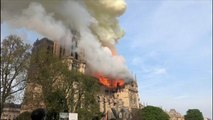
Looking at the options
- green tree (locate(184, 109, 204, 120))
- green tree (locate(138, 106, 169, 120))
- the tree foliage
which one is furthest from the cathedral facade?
green tree (locate(184, 109, 204, 120))

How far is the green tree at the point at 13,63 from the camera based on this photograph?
120ft

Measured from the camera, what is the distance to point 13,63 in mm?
38344

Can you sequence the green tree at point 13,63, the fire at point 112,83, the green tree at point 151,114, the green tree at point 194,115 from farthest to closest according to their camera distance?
the fire at point 112,83, the green tree at point 194,115, the green tree at point 151,114, the green tree at point 13,63

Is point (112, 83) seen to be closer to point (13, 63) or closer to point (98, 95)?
point (98, 95)

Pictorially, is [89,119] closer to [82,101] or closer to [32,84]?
[82,101]

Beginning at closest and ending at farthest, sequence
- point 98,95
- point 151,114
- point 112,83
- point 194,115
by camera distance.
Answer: point 98,95 < point 151,114 < point 194,115 < point 112,83

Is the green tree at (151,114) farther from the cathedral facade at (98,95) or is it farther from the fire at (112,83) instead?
the fire at (112,83)

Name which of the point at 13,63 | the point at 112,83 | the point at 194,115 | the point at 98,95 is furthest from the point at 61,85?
the point at 112,83

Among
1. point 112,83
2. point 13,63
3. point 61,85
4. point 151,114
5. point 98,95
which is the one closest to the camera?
point 13,63

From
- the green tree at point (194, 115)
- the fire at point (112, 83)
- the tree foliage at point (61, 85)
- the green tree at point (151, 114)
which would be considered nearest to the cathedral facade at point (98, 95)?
the tree foliage at point (61, 85)

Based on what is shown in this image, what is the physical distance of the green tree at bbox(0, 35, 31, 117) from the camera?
36.7 m

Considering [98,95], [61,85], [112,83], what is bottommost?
[61,85]

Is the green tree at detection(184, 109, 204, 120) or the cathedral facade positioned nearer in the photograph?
the cathedral facade

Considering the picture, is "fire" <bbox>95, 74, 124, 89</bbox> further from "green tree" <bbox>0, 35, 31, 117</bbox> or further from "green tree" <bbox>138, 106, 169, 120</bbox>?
"green tree" <bbox>0, 35, 31, 117</bbox>
